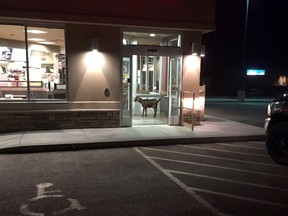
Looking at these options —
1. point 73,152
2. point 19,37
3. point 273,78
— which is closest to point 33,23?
point 19,37

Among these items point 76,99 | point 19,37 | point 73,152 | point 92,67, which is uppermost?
point 19,37

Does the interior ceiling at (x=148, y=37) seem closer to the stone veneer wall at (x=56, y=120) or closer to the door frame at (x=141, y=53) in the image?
the door frame at (x=141, y=53)

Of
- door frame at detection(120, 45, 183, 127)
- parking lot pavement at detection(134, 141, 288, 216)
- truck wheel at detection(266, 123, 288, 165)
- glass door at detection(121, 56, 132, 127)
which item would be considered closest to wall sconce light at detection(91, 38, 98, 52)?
door frame at detection(120, 45, 183, 127)

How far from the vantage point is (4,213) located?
4168 mm

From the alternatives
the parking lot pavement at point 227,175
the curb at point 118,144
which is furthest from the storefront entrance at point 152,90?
the parking lot pavement at point 227,175

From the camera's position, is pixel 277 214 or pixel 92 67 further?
pixel 92 67

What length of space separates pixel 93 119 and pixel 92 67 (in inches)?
66.7

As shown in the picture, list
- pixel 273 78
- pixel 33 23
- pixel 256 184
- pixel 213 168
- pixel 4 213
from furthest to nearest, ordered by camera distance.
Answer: pixel 273 78 → pixel 33 23 → pixel 213 168 → pixel 256 184 → pixel 4 213

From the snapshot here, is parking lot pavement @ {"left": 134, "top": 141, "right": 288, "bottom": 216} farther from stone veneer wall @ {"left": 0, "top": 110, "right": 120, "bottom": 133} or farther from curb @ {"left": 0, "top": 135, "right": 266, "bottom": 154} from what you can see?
stone veneer wall @ {"left": 0, "top": 110, "right": 120, "bottom": 133}

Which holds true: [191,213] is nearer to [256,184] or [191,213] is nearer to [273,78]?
[256,184]

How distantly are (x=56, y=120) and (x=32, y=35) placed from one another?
273 cm

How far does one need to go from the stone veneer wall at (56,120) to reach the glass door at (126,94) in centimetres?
28

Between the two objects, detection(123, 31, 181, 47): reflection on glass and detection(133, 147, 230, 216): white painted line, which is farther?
detection(123, 31, 181, 47): reflection on glass

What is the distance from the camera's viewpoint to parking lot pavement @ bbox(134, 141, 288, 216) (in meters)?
4.58
